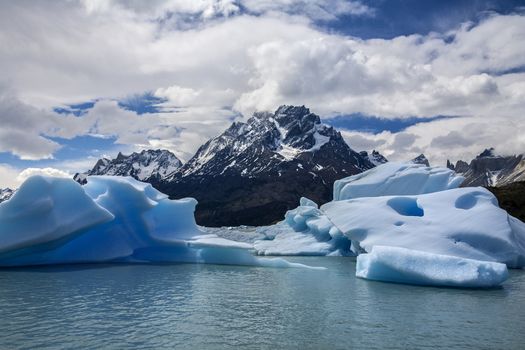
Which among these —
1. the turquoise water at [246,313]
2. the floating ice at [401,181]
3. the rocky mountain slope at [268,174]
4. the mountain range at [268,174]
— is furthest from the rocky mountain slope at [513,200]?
the rocky mountain slope at [268,174]

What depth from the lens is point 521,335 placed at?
7609 millimetres

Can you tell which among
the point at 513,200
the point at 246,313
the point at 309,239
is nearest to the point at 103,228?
the point at 246,313

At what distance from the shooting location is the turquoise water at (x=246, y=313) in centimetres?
702

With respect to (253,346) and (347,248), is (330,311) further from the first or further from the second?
(347,248)

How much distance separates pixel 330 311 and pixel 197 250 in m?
11.2

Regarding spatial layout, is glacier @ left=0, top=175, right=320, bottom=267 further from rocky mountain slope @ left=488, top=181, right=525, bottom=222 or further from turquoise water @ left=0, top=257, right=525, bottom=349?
rocky mountain slope @ left=488, top=181, right=525, bottom=222

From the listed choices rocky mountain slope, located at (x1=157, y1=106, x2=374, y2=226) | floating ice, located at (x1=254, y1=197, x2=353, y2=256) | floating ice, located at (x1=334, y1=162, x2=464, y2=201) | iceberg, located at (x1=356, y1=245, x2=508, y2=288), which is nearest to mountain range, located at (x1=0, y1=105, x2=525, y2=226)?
rocky mountain slope, located at (x1=157, y1=106, x2=374, y2=226)

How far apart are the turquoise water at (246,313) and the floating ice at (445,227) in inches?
81.6

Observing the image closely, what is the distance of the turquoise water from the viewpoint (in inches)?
276

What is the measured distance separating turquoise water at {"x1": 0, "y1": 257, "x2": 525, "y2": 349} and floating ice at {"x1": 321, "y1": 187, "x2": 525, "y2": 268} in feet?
6.80

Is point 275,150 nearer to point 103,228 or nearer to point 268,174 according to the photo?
point 268,174

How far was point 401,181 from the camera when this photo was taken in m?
26.2

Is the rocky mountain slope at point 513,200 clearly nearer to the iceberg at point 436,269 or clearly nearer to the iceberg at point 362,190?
the iceberg at point 362,190

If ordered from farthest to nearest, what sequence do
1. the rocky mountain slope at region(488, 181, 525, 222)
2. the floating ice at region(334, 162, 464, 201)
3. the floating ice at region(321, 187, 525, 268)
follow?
the rocky mountain slope at region(488, 181, 525, 222), the floating ice at region(334, 162, 464, 201), the floating ice at region(321, 187, 525, 268)
